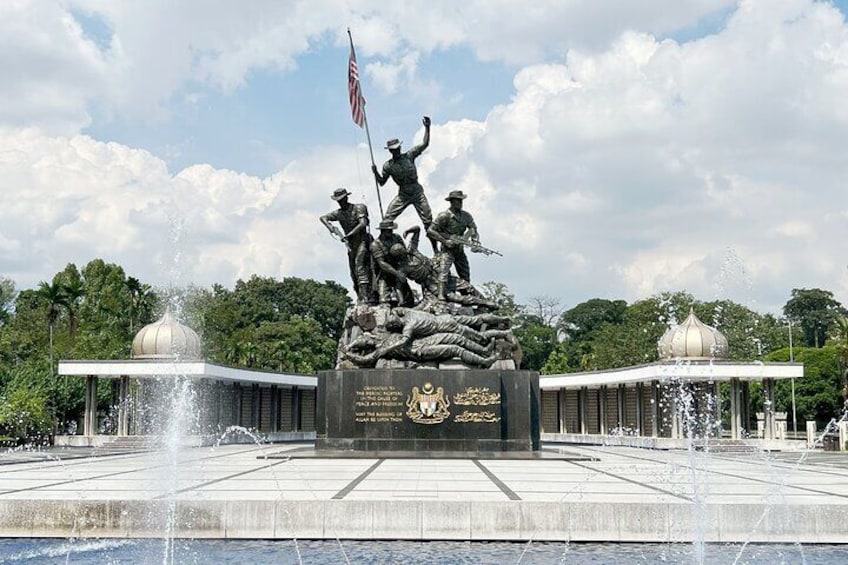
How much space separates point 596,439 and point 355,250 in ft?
71.7

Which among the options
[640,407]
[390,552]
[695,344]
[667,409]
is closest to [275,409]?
[640,407]

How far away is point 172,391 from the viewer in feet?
122

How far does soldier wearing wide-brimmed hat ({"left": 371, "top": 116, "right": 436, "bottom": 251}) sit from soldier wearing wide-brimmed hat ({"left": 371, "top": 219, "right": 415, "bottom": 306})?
60 cm

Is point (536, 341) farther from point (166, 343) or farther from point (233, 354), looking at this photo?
point (166, 343)

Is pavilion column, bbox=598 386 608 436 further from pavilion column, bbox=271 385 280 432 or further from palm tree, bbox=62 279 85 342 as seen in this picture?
palm tree, bbox=62 279 85 342

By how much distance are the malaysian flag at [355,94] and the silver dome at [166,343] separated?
45.5 feet

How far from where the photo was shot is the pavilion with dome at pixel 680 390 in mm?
31922

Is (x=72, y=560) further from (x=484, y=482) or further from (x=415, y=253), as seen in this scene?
(x=415, y=253)

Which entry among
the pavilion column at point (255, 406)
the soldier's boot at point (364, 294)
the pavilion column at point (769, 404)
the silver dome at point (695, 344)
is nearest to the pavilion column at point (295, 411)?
the pavilion column at point (255, 406)

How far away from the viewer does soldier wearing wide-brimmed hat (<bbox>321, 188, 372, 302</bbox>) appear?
21062 mm

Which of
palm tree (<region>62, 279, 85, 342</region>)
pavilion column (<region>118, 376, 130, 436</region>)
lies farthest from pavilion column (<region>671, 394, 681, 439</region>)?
palm tree (<region>62, 279, 85, 342</region>)

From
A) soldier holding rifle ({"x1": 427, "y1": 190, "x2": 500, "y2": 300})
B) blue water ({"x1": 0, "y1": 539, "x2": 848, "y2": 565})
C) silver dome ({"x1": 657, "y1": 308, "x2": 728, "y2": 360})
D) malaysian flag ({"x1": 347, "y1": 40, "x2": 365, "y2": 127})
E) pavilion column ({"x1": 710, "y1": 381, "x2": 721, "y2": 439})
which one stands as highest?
malaysian flag ({"x1": 347, "y1": 40, "x2": 365, "y2": 127})

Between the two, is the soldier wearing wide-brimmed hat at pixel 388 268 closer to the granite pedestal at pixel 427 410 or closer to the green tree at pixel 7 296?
the granite pedestal at pixel 427 410

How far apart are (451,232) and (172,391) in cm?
1982
